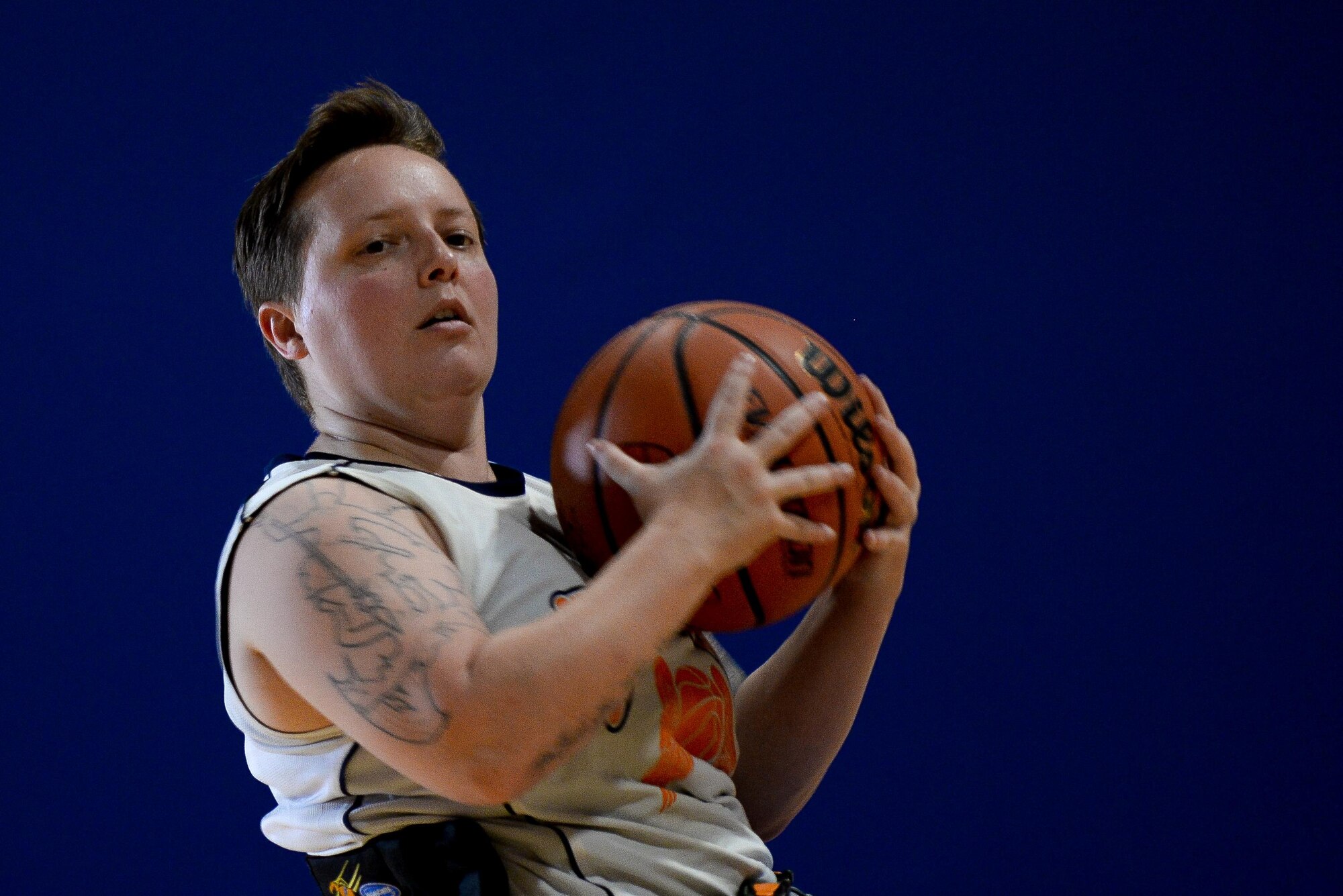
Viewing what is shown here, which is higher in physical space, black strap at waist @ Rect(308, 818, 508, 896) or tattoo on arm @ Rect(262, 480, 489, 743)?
tattoo on arm @ Rect(262, 480, 489, 743)

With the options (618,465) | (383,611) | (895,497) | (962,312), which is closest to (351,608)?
(383,611)

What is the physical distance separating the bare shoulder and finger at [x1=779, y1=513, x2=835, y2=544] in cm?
22

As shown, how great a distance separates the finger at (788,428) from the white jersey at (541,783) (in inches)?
8.1

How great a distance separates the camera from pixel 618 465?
2.75 ft

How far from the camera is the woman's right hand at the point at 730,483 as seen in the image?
79 centimetres

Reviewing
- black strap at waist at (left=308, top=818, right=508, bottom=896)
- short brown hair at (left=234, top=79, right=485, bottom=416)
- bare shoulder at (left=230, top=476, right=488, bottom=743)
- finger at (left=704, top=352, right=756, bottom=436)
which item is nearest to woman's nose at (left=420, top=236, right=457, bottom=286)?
short brown hair at (left=234, top=79, right=485, bottom=416)

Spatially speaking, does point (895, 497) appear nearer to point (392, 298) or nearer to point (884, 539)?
point (884, 539)

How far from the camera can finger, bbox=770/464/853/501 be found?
2.66 feet

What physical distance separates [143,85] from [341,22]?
367mm

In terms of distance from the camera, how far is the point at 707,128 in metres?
2.26

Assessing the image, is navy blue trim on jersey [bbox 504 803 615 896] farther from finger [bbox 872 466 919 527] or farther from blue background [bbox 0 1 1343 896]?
blue background [bbox 0 1 1343 896]

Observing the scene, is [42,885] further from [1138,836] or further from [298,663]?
[1138,836]

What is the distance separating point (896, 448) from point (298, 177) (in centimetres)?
63

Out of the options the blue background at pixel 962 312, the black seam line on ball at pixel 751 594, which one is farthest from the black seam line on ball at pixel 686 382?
the blue background at pixel 962 312
